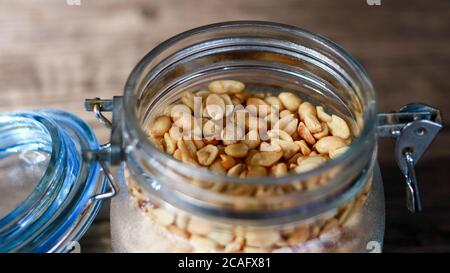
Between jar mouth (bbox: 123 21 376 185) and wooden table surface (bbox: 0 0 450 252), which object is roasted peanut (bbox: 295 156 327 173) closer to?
jar mouth (bbox: 123 21 376 185)

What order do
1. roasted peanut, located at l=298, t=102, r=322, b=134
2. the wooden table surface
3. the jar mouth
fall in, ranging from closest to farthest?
the jar mouth
roasted peanut, located at l=298, t=102, r=322, b=134
the wooden table surface

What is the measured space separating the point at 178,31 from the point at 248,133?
318mm

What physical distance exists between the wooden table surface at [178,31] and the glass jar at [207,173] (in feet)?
0.56

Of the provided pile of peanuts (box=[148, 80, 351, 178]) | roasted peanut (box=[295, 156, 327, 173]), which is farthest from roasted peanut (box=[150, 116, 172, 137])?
roasted peanut (box=[295, 156, 327, 173])

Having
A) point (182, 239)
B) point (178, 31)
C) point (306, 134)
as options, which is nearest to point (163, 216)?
point (182, 239)

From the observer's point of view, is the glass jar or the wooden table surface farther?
the wooden table surface

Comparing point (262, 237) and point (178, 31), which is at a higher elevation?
point (178, 31)

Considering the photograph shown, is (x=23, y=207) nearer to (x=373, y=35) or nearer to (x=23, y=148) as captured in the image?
(x=23, y=148)

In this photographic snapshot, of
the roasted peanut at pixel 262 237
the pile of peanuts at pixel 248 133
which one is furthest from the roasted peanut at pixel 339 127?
the roasted peanut at pixel 262 237

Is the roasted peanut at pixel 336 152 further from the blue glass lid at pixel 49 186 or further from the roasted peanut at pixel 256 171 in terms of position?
the blue glass lid at pixel 49 186

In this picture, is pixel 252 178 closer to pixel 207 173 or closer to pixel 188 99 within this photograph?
pixel 207 173

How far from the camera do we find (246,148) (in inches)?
18.4

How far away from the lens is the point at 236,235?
422 mm

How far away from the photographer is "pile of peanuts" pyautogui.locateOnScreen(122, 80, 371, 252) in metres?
0.42
